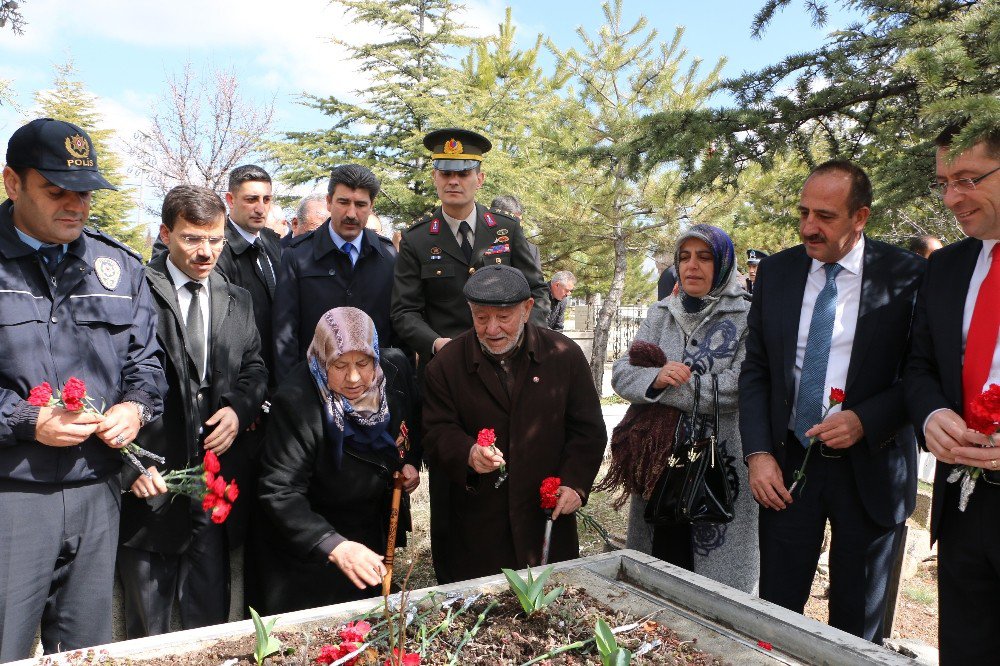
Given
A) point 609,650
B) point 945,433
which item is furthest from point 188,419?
point 945,433

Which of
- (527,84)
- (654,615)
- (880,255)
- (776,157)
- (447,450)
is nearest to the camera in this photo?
(654,615)

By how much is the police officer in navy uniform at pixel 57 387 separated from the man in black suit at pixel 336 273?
1.08 meters

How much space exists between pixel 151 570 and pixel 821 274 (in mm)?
2798

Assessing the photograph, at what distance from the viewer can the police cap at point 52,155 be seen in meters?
2.35

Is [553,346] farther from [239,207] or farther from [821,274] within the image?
[239,207]

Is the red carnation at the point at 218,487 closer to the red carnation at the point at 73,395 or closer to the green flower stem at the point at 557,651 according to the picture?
the red carnation at the point at 73,395

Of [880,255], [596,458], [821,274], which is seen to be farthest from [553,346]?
[880,255]

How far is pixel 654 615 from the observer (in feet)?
7.25

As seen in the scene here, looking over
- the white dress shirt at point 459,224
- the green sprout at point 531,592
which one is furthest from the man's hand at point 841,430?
the white dress shirt at point 459,224

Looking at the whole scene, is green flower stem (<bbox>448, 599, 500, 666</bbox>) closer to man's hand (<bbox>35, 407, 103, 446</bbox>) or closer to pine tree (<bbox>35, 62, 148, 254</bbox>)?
man's hand (<bbox>35, 407, 103, 446</bbox>)

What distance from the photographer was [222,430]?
288cm

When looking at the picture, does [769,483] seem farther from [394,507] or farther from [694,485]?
[394,507]

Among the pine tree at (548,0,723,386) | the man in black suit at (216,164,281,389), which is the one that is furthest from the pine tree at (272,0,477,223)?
the man in black suit at (216,164,281,389)

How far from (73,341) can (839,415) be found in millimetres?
2597
